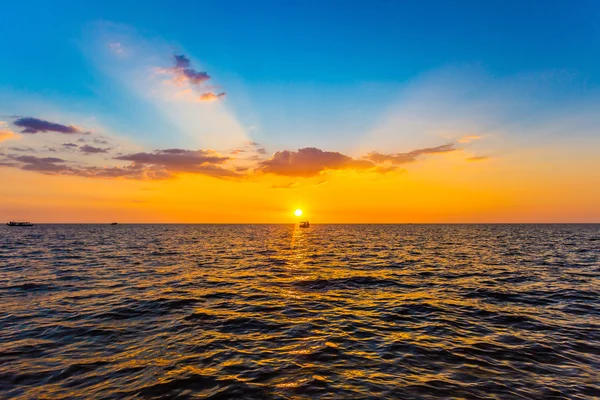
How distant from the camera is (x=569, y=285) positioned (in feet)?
78.6

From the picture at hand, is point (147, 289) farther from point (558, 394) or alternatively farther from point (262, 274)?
point (558, 394)

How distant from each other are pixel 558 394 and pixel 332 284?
16376 millimetres

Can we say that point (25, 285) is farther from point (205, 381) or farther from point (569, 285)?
point (569, 285)

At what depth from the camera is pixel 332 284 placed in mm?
24609

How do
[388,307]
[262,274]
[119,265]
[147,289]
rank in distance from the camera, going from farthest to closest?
[119,265]
[262,274]
[147,289]
[388,307]

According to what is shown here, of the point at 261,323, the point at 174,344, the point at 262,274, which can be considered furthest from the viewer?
the point at 262,274

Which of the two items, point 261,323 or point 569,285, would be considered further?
point 569,285

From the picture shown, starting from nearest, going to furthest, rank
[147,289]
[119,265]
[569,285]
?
[147,289], [569,285], [119,265]

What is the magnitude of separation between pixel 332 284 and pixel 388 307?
695 centimetres

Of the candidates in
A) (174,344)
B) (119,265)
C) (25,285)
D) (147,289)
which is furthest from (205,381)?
(119,265)

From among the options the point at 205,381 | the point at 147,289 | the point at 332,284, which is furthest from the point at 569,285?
the point at 147,289

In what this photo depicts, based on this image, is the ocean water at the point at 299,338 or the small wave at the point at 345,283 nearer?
the ocean water at the point at 299,338

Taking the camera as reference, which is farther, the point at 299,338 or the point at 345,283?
the point at 345,283

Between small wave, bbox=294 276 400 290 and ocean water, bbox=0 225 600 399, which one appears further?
small wave, bbox=294 276 400 290
